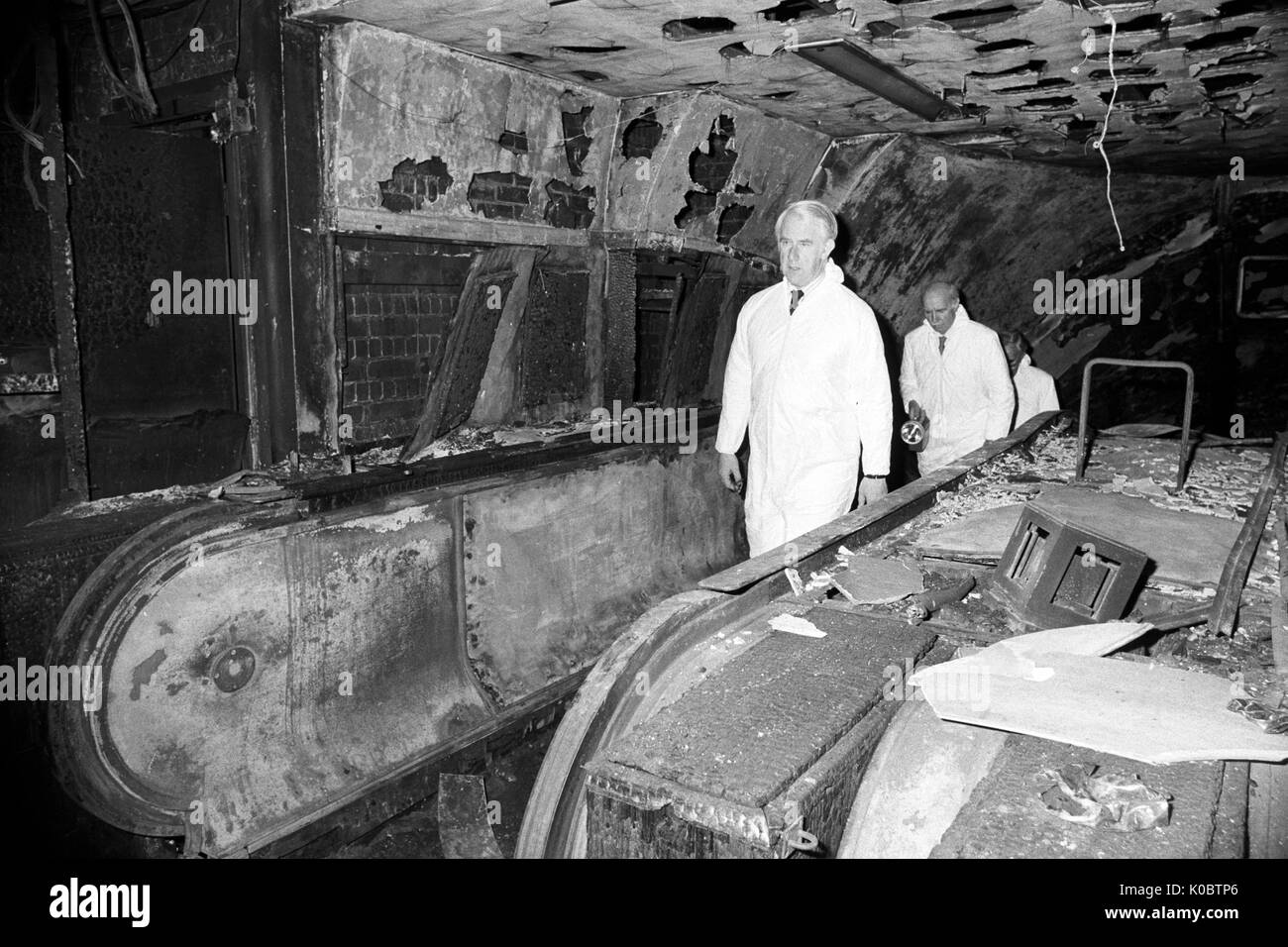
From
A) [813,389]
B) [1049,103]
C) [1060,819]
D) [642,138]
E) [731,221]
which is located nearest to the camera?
[1060,819]

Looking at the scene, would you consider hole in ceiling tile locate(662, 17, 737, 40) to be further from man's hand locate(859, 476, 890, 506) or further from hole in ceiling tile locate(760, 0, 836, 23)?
man's hand locate(859, 476, 890, 506)

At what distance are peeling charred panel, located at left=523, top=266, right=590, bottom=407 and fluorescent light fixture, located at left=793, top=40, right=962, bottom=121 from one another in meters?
A: 1.71

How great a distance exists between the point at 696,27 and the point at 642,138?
148 centimetres

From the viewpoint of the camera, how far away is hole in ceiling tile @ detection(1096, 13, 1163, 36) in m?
3.40

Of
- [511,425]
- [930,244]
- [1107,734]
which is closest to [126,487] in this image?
[511,425]

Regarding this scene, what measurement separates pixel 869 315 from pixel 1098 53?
1.67 m

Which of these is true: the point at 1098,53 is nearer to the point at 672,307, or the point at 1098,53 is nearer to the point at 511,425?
the point at 672,307

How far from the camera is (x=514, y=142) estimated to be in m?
4.29

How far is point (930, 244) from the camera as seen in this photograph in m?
7.18

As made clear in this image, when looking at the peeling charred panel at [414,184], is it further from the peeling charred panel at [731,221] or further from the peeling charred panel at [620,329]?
the peeling charred panel at [731,221]

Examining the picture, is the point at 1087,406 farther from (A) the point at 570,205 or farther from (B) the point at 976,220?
(B) the point at 976,220

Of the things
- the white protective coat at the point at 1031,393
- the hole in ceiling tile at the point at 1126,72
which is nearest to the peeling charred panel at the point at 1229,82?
the hole in ceiling tile at the point at 1126,72

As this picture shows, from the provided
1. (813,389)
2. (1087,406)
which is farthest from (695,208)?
(1087,406)
